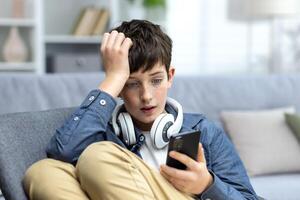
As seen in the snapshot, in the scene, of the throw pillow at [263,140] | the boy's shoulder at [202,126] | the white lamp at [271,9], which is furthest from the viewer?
the white lamp at [271,9]

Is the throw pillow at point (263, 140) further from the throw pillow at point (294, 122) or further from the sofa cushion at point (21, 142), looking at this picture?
the sofa cushion at point (21, 142)

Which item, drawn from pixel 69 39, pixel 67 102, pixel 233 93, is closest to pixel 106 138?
pixel 67 102

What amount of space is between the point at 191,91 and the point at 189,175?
3.84 feet

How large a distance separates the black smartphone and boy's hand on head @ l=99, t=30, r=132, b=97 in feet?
0.89

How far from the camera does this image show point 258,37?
4590mm

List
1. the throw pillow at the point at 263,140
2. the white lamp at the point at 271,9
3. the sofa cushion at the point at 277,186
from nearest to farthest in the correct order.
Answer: the sofa cushion at the point at 277,186, the throw pillow at the point at 263,140, the white lamp at the point at 271,9

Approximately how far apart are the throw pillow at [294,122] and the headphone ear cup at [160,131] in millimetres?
1060

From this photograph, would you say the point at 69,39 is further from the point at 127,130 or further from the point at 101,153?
the point at 101,153

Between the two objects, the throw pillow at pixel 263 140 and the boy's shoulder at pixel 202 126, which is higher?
the boy's shoulder at pixel 202 126

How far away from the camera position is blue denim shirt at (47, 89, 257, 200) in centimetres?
149

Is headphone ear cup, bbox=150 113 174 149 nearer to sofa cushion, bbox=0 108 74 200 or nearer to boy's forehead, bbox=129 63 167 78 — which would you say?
boy's forehead, bbox=129 63 167 78

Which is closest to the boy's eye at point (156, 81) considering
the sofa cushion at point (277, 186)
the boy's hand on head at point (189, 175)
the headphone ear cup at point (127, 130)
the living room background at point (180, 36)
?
the headphone ear cup at point (127, 130)

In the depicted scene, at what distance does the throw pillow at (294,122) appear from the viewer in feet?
8.09

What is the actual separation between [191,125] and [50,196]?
0.48m
